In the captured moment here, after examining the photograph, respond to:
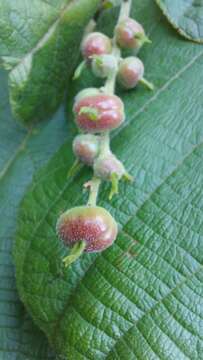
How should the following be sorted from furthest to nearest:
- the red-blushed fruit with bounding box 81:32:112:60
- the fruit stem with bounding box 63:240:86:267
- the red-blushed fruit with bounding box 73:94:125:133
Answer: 1. the red-blushed fruit with bounding box 81:32:112:60
2. the red-blushed fruit with bounding box 73:94:125:133
3. the fruit stem with bounding box 63:240:86:267

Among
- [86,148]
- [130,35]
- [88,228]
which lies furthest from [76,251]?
[130,35]

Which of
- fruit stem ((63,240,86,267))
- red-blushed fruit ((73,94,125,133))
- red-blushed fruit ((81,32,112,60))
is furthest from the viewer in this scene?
red-blushed fruit ((81,32,112,60))

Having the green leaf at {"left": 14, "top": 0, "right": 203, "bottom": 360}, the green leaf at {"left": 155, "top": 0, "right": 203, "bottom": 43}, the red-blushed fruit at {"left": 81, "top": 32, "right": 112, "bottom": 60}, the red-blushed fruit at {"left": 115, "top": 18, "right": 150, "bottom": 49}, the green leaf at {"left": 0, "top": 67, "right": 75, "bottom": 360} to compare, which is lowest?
the green leaf at {"left": 0, "top": 67, "right": 75, "bottom": 360}

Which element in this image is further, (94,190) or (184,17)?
(184,17)

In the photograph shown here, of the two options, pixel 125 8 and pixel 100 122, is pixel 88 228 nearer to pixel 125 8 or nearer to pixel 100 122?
pixel 100 122

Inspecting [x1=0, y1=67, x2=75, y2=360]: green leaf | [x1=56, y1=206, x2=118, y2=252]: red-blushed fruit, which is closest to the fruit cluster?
[x1=56, y1=206, x2=118, y2=252]: red-blushed fruit

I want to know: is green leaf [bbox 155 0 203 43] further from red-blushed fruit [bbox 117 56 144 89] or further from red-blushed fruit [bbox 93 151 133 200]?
red-blushed fruit [bbox 93 151 133 200]
